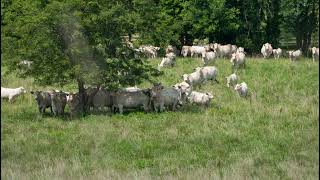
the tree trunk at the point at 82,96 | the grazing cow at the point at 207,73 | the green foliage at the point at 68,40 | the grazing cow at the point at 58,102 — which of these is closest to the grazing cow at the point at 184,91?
the green foliage at the point at 68,40

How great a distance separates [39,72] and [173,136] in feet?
18.9

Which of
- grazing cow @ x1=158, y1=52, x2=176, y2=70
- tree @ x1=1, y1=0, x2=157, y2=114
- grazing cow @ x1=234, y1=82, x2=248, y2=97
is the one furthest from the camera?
grazing cow @ x1=158, y1=52, x2=176, y2=70

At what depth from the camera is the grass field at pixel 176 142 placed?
36.9 feet

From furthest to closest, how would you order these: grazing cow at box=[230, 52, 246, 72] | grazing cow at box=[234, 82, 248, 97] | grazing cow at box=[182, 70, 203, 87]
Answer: grazing cow at box=[230, 52, 246, 72], grazing cow at box=[182, 70, 203, 87], grazing cow at box=[234, 82, 248, 97]

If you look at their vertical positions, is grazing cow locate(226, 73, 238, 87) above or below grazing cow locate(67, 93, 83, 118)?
below

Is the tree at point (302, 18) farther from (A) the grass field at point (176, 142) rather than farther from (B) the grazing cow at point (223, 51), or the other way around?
(A) the grass field at point (176, 142)

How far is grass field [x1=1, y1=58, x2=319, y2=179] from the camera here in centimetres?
1123

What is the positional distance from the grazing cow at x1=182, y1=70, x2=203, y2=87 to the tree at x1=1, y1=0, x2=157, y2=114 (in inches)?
185

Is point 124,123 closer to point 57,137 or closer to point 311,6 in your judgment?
point 57,137

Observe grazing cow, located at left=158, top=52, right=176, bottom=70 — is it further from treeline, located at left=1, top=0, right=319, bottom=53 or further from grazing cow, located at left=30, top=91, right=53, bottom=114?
grazing cow, located at left=30, top=91, right=53, bottom=114

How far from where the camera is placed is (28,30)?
17.7 metres

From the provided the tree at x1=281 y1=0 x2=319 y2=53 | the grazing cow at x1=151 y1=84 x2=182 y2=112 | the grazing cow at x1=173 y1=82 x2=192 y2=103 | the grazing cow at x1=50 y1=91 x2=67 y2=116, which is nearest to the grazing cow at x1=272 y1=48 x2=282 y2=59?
the tree at x1=281 y1=0 x2=319 y2=53

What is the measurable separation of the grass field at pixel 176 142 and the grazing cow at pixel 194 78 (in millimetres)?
1737

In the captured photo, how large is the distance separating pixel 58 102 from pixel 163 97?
350cm
